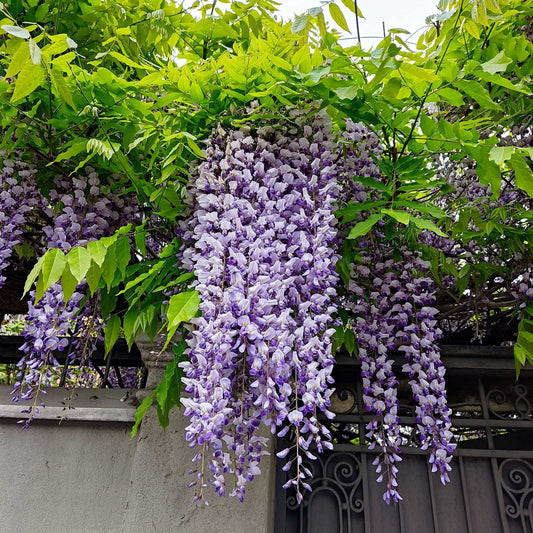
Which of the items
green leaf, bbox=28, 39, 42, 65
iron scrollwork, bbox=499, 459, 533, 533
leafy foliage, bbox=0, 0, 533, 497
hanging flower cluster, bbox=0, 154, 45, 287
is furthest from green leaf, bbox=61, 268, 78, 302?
iron scrollwork, bbox=499, 459, 533, 533

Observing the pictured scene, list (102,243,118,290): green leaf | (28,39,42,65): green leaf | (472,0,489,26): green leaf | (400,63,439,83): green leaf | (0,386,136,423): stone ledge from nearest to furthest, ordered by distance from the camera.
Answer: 1. (28,39,42,65): green leaf
2. (472,0,489,26): green leaf
3. (400,63,439,83): green leaf
4. (102,243,118,290): green leaf
5. (0,386,136,423): stone ledge

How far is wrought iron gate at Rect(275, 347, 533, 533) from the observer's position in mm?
2289

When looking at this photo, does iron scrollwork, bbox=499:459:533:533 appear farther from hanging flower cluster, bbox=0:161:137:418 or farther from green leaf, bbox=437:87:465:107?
hanging flower cluster, bbox=0:161:137:418

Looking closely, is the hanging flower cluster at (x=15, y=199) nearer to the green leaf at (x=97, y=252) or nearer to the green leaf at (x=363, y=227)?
the green leaf at (x=97, y=252)

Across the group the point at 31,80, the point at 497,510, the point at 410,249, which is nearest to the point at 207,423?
the point at 31,80

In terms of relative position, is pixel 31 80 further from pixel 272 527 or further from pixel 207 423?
pixel 272 527

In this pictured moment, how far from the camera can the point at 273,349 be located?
4.58 feet

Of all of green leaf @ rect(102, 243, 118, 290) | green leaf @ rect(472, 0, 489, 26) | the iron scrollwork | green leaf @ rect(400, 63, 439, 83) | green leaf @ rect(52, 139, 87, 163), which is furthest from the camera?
the iron scrollwork

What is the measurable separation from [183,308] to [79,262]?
0.39m

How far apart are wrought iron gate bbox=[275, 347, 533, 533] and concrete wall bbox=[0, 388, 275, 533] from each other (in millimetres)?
315

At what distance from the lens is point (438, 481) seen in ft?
7.75

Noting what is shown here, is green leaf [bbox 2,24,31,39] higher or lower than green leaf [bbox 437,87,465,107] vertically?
lower

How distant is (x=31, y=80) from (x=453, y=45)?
152 cm

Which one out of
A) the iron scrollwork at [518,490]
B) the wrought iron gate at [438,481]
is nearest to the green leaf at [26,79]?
the wrought iron gate at [438,481]
